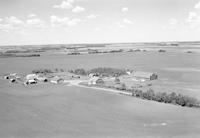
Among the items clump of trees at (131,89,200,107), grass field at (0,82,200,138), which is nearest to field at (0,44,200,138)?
grass field at (0,82,200,138)

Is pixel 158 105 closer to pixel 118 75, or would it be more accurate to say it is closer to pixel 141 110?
pixel 141 110

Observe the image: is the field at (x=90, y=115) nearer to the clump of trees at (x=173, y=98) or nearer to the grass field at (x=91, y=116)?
the grass field at (x=91, y=116)

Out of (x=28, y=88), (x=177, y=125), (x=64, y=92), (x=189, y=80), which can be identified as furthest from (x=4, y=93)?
(x=189, y=80)

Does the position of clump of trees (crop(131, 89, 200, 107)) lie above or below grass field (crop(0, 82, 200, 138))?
above

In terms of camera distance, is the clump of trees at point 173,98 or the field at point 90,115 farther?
the clump of trees at point 173,98

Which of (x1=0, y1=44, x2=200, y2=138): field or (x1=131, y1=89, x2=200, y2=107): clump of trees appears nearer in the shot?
(x1=0, y1=44, x2=200, y2=138): field

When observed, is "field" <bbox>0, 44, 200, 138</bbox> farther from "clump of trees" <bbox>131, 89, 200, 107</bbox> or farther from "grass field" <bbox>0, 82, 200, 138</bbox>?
"clump of trees" <bbox>131, 89, 200, 107</bbox>

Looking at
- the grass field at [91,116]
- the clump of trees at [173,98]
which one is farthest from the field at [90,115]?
the clump of trees at [173,98]

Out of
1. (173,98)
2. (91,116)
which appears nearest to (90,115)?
(91,116)

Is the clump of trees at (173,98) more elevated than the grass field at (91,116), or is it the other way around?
the clump of trees at (173,98)

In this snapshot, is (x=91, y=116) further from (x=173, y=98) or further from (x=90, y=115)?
(x=173, y=98)

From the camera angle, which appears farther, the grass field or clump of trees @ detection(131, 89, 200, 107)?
clump of trees @ detection(131, 89, 200, 107)
